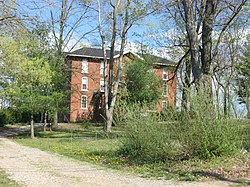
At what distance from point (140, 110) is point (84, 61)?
37.9 m

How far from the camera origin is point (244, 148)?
1078 cm

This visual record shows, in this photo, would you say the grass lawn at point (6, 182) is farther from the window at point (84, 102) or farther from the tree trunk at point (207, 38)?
the window at point (84, 102)

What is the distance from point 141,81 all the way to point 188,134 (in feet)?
94.8

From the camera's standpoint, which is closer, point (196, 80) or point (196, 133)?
point (196, 133)

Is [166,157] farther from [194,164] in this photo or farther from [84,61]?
[84,61]

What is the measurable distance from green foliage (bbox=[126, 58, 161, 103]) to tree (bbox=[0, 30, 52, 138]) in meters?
15.2

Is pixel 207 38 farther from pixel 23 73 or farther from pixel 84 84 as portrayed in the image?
pixel 84 84

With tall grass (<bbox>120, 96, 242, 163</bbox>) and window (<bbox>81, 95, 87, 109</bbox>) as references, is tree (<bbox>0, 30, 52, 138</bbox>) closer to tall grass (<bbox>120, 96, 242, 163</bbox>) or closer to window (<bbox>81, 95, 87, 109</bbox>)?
tall grass (<bbox>120, 96, 242, 163</bbox>)

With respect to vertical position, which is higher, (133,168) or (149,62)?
(149,62)

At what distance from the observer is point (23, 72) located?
16.7 m

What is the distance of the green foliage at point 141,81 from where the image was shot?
127ft

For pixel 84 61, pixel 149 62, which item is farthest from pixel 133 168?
pixel 84 61

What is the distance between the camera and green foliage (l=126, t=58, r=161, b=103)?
127 feet

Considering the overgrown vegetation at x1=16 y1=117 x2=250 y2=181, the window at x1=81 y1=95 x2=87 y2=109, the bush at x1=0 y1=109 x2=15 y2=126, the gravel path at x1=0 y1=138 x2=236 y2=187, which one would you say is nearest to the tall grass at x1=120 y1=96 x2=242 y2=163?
the overgrown vegetation at x1=16 y1=117 x2=250 y2=181
